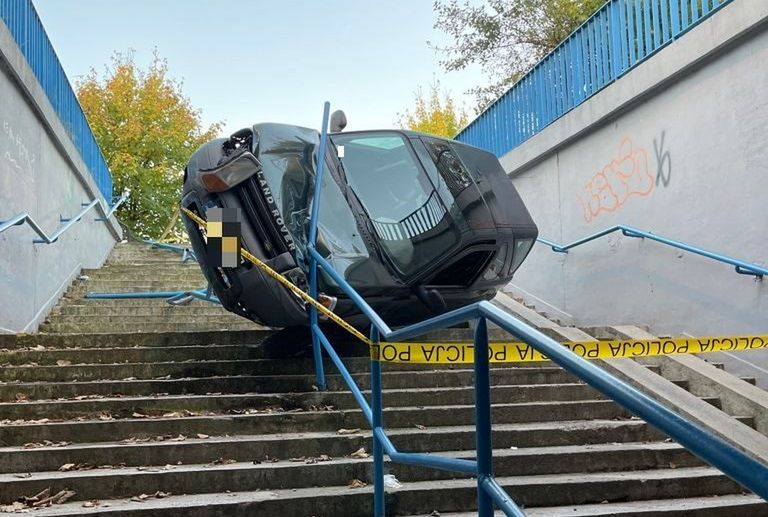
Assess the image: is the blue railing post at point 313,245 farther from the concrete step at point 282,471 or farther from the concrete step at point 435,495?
the concrete step at point 435,495

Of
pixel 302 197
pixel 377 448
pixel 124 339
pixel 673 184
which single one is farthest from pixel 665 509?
pixel 124 339

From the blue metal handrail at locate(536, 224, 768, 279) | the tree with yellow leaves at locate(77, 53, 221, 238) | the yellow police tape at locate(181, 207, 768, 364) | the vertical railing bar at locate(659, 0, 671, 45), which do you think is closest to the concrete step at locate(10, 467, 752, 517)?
the yellow police tape at locate(181, 207, 768, 364)

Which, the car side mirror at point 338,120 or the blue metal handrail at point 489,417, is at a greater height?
the car side mirror at point 338,120

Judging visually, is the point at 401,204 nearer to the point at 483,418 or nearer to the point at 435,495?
the point at 435,495

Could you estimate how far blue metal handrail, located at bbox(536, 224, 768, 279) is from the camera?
246 inches

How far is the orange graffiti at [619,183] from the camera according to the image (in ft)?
26.8

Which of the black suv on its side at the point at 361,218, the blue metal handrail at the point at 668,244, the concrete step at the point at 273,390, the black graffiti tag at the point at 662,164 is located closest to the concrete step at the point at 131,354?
the black suv on its side at the point at 361,218

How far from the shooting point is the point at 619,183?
8.59 meters

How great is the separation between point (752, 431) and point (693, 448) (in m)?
4.59

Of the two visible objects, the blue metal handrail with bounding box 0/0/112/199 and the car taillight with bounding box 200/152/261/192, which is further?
the blue metal handrail with bounding box 0/0/112/199

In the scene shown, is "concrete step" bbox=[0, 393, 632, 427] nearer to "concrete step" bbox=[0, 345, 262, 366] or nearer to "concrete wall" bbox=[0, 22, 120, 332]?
"concrete step" bbox=[0, 345, 262, 366]

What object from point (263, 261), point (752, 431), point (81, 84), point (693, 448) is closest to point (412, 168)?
point (263, 261)

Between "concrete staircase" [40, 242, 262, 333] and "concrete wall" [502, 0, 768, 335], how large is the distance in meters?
4.31

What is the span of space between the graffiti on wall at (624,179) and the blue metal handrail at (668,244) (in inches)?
13.4
